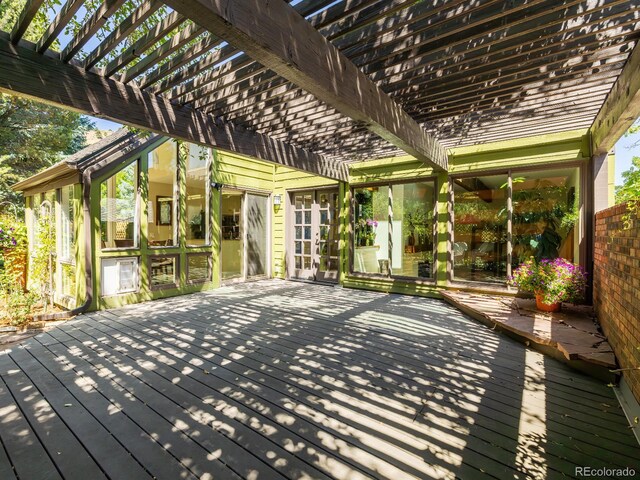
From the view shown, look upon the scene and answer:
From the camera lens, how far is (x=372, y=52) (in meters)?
2.38

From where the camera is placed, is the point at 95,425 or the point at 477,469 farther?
the point at 95,425

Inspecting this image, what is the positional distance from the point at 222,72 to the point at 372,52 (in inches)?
46.1

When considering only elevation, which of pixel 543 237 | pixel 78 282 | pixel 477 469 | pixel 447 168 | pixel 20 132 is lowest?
pixel 477 469

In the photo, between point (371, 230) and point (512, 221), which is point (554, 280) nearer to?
point (512, 221)

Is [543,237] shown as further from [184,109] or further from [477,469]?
[184,109]

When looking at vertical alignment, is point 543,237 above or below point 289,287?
above

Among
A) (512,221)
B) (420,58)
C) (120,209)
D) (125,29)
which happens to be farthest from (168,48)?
(512,221)

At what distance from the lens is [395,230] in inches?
253

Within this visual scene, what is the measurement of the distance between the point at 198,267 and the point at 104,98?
420cm

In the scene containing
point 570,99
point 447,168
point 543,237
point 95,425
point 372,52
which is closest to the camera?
point 95,425

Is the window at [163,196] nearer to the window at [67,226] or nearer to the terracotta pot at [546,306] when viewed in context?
the window at [67,226]

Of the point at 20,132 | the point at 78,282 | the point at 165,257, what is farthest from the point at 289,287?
the point at 20,132

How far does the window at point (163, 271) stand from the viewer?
5.54 m

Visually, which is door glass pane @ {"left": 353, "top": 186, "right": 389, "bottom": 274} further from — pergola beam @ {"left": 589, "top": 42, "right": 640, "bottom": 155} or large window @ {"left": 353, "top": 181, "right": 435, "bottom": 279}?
pergola beam @ {"left": 589, "top": 42, "right": 640, "bottom": 155}
